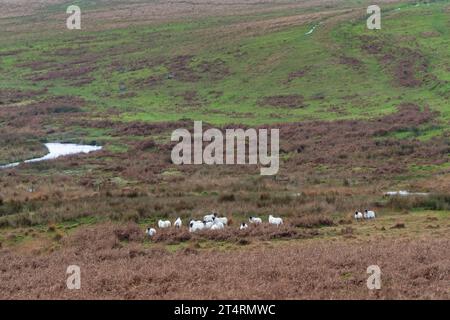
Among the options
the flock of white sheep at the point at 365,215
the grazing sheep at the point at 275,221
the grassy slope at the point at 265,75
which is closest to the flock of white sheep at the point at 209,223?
the grazing sheep at the point at 275,221

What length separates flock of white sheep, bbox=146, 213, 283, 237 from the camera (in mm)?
25219

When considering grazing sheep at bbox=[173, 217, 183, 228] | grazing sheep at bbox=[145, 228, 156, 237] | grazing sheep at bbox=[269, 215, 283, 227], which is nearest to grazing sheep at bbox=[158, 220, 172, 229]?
grazing sheep at bbox=[173, 217, 183, 228]

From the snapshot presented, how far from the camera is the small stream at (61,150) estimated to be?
5240cm

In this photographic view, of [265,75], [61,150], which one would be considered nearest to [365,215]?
[61,150]

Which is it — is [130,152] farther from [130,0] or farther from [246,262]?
[130,0]

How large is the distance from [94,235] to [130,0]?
598 feet

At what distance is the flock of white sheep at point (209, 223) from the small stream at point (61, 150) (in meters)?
28.3

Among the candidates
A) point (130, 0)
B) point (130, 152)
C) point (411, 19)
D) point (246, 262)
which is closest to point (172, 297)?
point (246, 262)

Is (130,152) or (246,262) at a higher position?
(246,262)

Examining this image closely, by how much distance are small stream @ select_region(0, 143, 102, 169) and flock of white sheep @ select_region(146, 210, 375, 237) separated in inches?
1115

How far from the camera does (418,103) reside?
64750 mm

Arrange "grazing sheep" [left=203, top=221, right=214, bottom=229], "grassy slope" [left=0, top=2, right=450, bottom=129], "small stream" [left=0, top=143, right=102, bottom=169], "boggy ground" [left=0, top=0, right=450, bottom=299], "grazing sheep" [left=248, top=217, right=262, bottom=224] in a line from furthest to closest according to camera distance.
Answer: "grassy slope" [left=0, top=2, right=450, bottom=129]
"small stream" [left=0, top=143, right=102, bottom=169]
"grazing sheep" [left=248, top=217, right=262, bottom=224]
"grazing sheep" [left=203, top=221, right=214, bottom=229]
"boggy ground" [left=0, top=0, right=450, bottom=299]

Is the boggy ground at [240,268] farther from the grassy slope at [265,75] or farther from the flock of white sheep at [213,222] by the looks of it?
the grassy slope at [265,75]

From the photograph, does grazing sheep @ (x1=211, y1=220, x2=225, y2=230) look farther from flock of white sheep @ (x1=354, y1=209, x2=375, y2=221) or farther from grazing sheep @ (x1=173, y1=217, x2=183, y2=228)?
flock of white sheep @ (x1=354, y1=209, x2=375, y2=221)
